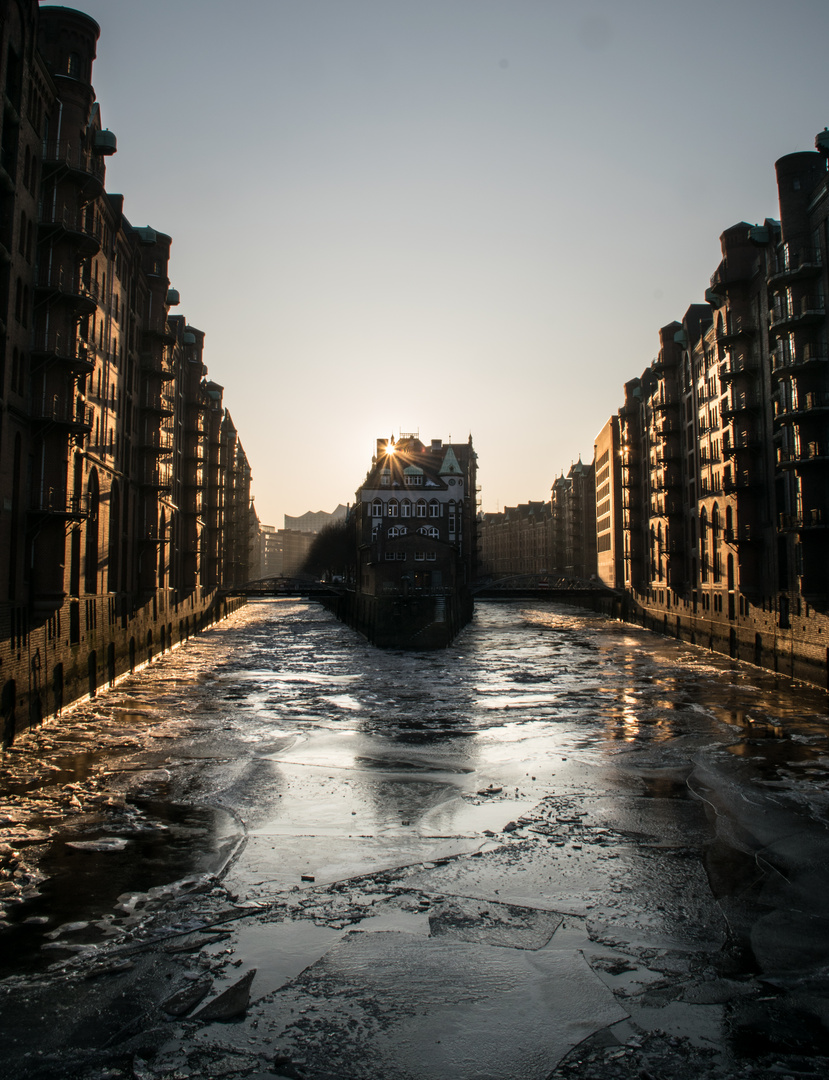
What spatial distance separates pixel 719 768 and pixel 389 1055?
47.5 ft

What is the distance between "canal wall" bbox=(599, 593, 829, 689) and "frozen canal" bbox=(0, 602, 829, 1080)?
36.7 ft

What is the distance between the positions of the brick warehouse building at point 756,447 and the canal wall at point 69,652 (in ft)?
97.1

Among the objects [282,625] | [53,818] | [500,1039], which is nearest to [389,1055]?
[500,1039]

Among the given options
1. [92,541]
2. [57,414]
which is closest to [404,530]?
[92,541]

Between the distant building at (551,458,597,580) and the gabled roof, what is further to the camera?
the distant building at (551,458,597,580)

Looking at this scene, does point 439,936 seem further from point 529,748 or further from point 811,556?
point 811,556

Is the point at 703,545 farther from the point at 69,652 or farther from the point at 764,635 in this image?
the point at 69,652

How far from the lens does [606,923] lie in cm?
1076

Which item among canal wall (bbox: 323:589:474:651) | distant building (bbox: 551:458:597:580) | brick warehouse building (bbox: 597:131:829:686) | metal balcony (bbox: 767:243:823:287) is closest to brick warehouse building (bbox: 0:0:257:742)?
canal wall (bbox: 323:589:474:651)

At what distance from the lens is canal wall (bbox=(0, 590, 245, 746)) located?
22172 millimetres

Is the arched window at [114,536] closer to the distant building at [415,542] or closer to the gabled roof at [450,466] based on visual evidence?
the distant building at [415,542]

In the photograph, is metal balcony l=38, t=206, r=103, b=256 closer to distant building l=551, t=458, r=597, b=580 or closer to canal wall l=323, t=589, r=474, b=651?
canal wall l=323, t=589, r=474, b=651

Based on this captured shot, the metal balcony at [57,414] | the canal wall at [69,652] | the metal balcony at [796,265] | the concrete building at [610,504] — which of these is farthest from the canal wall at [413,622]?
the concrete building at [610,504]

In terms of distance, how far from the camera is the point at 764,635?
135ft
